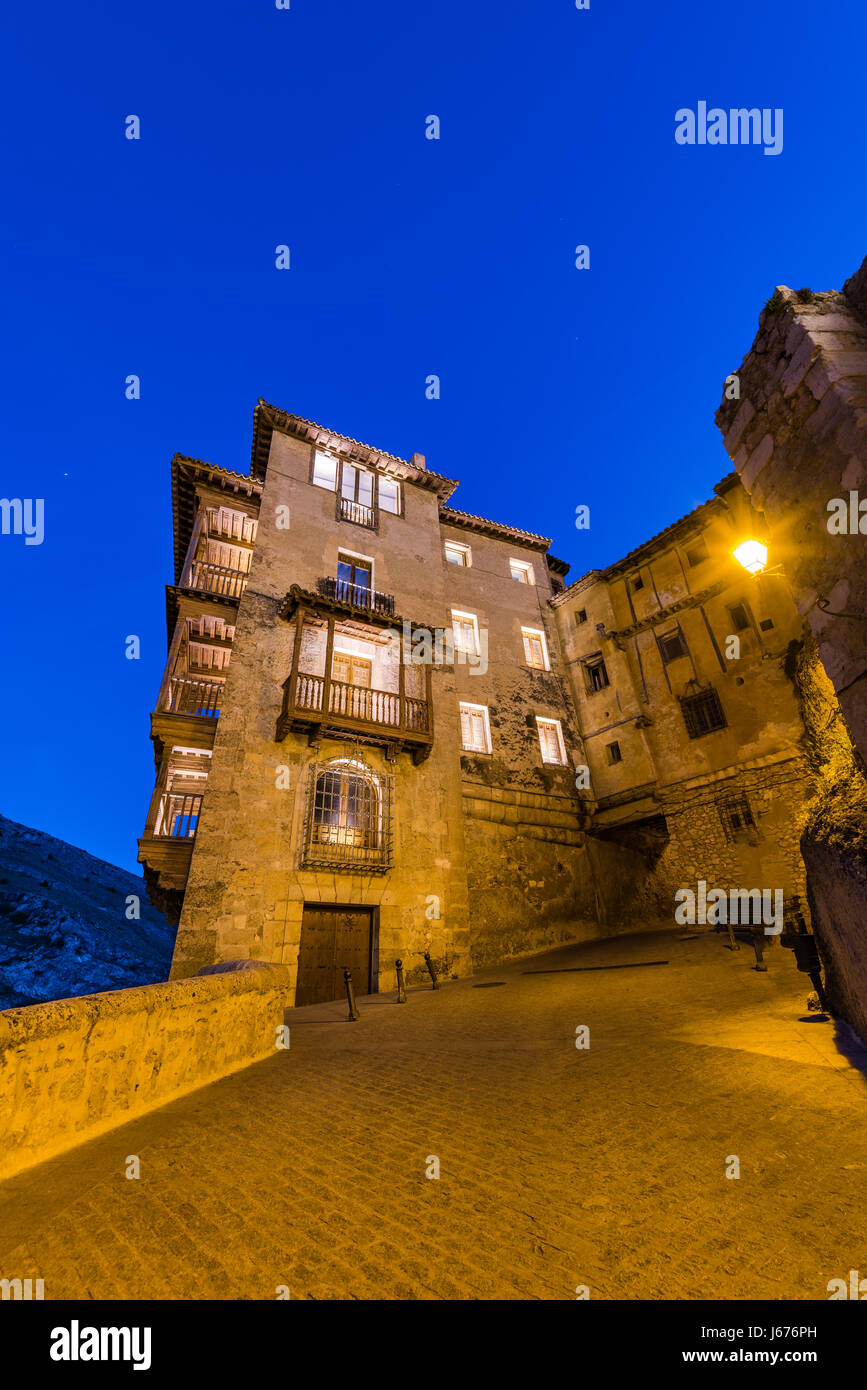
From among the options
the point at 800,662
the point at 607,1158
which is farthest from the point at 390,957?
the point at 800,662

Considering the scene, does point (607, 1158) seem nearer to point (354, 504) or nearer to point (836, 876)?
point (836, 876)

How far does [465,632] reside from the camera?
784 inches

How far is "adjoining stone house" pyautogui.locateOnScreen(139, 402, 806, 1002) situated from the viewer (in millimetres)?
12805

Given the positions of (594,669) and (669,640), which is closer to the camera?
(669,640)

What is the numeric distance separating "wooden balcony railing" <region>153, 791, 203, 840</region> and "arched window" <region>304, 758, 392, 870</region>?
2835mm

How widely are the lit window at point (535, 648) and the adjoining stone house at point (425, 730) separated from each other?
3.8 inches

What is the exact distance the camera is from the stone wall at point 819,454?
399cm

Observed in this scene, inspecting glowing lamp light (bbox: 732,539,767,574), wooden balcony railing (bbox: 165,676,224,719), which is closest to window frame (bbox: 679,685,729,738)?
glowing lamp light (bbox: 732,539,767,574)

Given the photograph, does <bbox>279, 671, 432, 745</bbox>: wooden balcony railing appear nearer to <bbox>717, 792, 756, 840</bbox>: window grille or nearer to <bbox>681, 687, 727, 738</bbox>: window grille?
<bbox>681, 687, 727, 738</bbox>: window grille

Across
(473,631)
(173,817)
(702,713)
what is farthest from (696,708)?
A: (173,817)

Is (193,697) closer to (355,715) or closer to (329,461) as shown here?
(355,715)

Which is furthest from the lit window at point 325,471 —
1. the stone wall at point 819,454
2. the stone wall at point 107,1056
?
the stone wall at point 107,1056

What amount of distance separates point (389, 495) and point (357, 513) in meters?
2.23

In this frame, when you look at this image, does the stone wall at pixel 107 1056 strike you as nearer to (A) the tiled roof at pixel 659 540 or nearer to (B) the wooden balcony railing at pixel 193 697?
(B) the wooden balcony railing at pixel 193 697
